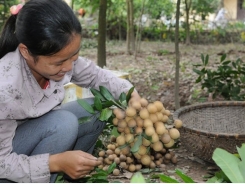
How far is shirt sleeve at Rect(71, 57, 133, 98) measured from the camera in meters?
2.42

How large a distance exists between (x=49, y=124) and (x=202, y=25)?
9.00 m

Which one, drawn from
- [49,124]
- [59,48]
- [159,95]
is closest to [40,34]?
[59,48]

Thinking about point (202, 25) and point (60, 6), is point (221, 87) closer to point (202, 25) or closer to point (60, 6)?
point (60, 6)

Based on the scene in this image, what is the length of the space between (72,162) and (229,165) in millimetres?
746

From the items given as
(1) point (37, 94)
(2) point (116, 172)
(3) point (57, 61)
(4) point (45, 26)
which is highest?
(4) point (45, 26)

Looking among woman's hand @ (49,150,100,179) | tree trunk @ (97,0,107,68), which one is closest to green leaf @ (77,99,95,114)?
woman's hand @ (49,150,100,179)

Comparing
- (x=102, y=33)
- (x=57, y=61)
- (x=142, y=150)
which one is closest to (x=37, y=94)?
(x=57, y=61)

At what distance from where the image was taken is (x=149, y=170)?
245cm

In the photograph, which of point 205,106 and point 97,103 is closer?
point 97,103

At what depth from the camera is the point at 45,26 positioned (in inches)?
70.2

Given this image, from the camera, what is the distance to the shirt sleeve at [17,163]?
6.09 feet

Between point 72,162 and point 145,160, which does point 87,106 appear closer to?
→ point 145,160

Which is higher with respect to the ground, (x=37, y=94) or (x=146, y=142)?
(x=37, y=94)

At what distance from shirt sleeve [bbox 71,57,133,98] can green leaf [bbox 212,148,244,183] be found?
3.63 feet
